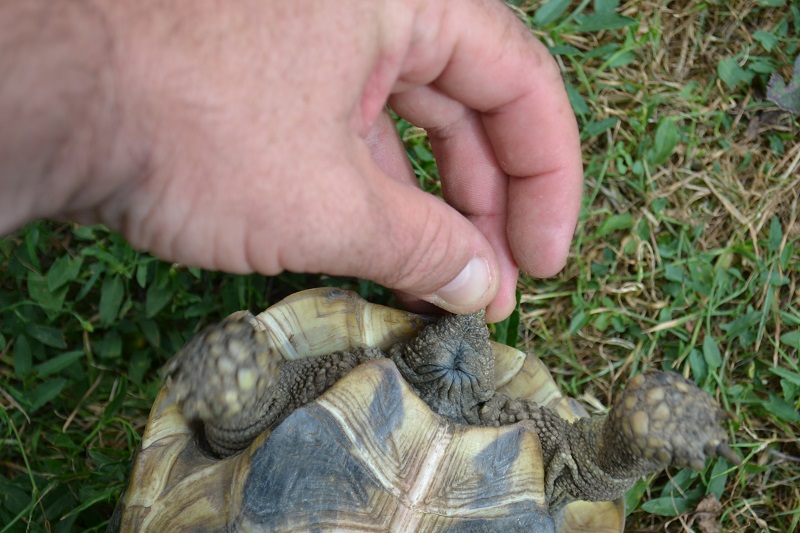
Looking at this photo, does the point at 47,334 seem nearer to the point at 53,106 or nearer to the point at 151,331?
the point at 151,331

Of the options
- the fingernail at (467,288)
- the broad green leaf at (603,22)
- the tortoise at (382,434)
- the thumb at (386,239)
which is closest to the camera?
the thumb at (386,239)

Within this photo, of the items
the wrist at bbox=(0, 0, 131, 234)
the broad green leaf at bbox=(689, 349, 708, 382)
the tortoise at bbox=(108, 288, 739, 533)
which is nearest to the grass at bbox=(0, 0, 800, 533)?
the broad green leaf at bbox=(689, 349, 708, 382)

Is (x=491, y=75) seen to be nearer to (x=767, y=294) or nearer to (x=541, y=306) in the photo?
(x=541, y=306)

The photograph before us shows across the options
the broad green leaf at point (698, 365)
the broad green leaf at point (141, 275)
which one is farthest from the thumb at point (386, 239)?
the broad green leaf at point (698, 365)

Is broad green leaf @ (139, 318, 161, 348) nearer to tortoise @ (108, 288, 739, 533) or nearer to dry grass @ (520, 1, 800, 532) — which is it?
tortoise @ (108, 288, 739, 533)

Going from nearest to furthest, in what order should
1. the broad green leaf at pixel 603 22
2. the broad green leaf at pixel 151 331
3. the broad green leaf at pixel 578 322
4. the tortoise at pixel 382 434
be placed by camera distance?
the tortoise at pixel 382 434
the broad green leaf at pixel 151 331
the broad green leaf at pixel 578 322
the broad green leaf at pixel 603 22

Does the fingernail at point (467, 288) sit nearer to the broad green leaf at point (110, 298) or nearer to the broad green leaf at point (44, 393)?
the broad green leaf at point (110, 298)
